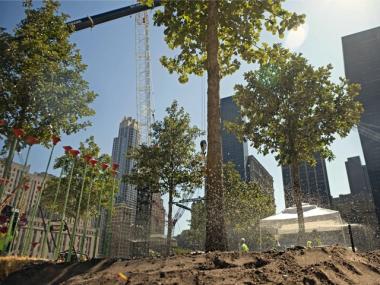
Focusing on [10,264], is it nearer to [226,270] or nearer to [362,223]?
[226,270]

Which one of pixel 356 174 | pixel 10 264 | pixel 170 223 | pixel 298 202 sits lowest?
pixel 10 264

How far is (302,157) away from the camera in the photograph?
16047 millimetres

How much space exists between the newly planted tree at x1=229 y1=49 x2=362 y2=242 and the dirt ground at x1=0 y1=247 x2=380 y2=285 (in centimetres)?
1107

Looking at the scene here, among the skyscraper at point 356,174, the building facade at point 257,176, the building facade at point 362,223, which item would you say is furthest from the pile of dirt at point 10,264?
the skyscraper at point 356,174

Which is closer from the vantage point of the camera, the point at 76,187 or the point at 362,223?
the point at 76,187

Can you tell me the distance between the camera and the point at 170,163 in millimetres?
20109

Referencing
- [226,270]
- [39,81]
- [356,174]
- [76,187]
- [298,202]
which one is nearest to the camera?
[226,270]

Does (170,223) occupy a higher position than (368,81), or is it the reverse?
(368,81)

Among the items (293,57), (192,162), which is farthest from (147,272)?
(192,162)

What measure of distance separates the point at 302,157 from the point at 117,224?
9.96m

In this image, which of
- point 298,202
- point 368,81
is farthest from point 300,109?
point 368,81

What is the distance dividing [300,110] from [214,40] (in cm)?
877

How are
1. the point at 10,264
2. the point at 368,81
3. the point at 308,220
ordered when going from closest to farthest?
the point at 10,264 < the point at 308,220 < the point at 368,81

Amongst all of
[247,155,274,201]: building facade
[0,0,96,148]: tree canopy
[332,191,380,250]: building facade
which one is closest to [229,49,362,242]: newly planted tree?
[332,191,380,250]: building facade
